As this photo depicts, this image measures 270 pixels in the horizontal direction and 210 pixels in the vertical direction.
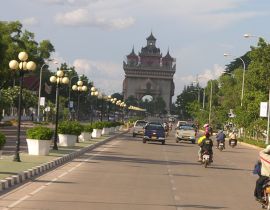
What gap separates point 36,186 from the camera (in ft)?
61.1

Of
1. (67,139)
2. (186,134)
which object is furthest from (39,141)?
(186,134)

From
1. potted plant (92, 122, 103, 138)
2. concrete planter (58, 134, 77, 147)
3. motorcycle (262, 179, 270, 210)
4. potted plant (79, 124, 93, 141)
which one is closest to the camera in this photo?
motorcycle (262, 179, 270, 210)

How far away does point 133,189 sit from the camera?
18.9 meters

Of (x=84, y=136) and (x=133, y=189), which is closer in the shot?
(x=133, y=189)

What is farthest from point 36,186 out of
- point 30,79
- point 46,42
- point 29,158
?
point 30,79

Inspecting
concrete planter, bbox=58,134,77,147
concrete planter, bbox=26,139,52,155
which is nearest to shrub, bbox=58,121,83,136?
concrete planter, bbox=58,134,77,147

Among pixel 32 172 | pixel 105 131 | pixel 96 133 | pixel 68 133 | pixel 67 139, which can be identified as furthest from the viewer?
pixel 105 131

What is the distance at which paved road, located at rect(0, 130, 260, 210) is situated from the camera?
1539 cm

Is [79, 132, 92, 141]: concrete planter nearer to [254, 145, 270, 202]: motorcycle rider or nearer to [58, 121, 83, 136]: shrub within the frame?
[58, 121, 83, 136]: shrub

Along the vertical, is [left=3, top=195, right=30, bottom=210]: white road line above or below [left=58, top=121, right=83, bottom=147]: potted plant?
below

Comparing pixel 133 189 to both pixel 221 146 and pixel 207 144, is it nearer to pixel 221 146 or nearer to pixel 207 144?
pixel 207 144

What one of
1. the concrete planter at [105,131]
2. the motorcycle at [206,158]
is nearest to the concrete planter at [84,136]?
the concrete planter at [105,131]

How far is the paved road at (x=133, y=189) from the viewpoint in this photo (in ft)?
50.5

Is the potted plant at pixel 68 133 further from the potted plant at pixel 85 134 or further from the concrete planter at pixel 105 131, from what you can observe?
the concrete planter at pixel 105 131
